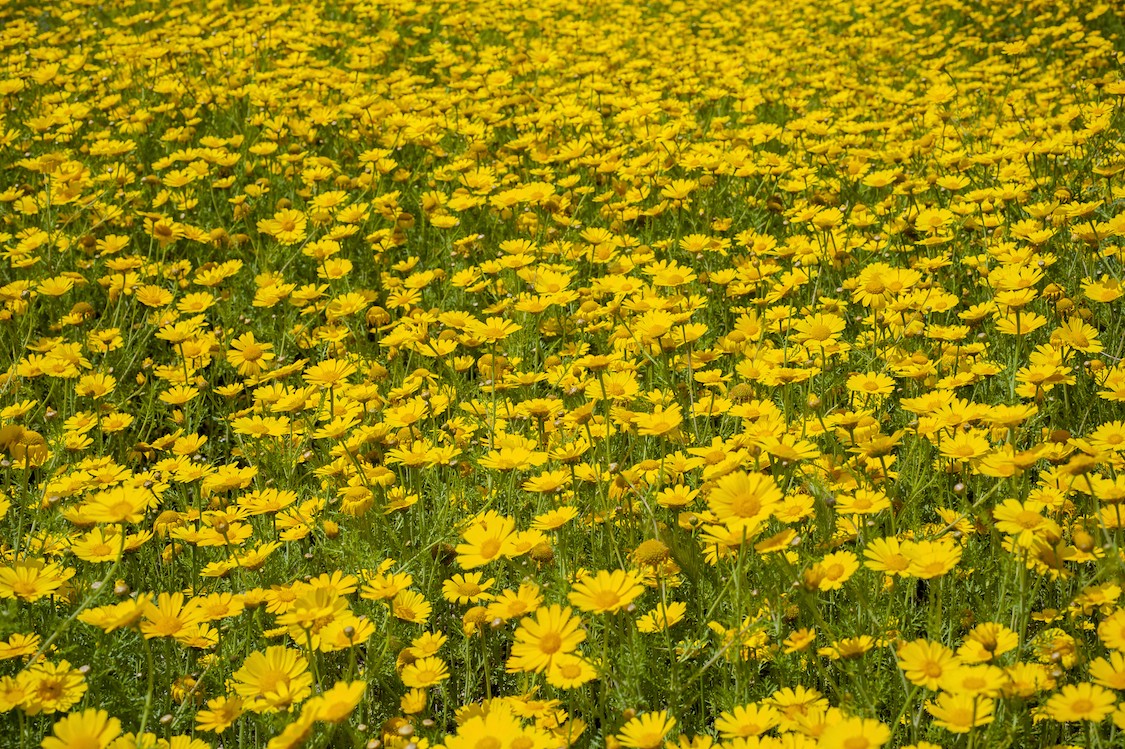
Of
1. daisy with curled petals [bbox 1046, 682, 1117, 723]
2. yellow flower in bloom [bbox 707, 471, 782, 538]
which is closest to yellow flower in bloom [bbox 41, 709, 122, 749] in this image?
yellow flower in bloom [bbox 707, 471, 782, 538]

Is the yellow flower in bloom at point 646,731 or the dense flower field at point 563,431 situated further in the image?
the dense flower field at point 563,431

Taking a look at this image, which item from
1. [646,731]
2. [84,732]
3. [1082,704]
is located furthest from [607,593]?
[84,732]

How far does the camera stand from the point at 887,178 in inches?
155

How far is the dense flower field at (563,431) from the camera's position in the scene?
6.01 feet

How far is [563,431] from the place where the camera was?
2.68 m

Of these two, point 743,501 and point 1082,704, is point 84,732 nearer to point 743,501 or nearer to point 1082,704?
point 743,501

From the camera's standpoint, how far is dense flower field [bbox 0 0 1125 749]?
183 cm

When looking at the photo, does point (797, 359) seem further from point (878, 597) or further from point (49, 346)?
point (49, 346)

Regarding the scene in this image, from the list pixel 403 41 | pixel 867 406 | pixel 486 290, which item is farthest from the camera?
pixel 403 41

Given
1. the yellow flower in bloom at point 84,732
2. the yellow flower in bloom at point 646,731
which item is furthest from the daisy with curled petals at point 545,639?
the yellow flower in bloom at point 84,732

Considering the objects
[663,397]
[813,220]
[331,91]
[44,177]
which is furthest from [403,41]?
[663,397]

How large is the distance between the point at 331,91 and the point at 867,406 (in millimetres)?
4479

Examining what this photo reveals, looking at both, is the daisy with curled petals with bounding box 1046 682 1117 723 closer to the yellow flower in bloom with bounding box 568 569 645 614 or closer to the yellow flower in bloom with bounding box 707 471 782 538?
the yellow flower in bloom with bounding box 707 471 782 538

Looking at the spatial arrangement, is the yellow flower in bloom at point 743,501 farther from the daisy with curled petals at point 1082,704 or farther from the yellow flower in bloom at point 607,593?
the daisy with curled petals at point 1082,704
